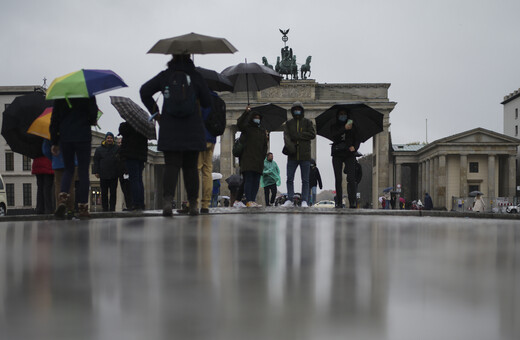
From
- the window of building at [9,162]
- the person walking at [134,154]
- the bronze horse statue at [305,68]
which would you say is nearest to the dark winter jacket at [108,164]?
the person walking at [134,154]

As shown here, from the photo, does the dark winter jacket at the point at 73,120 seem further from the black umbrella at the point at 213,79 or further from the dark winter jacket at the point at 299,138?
the dark winter jacket at the point at 299,138

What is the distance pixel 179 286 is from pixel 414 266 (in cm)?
132

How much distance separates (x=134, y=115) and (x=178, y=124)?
2.87 metres

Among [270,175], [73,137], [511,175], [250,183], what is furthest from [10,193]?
[73,137]

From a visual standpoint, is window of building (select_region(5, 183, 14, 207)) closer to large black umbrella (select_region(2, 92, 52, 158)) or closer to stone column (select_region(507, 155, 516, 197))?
stone column (select_region(507, 155, 516, 197))

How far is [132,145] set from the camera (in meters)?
10.7

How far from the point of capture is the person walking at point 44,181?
35.3 ft

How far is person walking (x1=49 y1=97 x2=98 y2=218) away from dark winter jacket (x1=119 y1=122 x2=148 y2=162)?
2426mm

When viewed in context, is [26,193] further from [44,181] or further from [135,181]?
[135,181]

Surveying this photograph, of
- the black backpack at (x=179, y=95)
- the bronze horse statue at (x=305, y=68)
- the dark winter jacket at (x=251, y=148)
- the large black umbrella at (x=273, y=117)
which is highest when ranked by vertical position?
the bronze horse statue at (x=305, y=68)

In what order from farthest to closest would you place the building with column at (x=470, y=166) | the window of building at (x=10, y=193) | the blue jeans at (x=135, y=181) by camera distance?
the window of building at (x=10, y=193)
the building with column at (x=470, y=166)
the blue jeans at (x=135, y=181)

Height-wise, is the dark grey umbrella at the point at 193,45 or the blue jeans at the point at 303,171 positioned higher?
the dark grey umbrella at the point at 193,45

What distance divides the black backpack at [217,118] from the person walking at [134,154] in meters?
1.73

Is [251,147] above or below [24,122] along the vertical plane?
below
